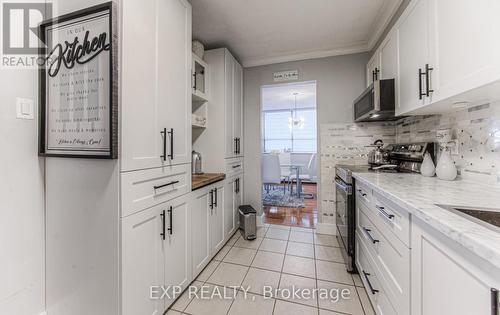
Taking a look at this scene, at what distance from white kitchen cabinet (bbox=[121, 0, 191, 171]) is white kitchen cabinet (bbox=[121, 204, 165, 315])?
12.8 inches

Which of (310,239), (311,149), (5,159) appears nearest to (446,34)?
(310,239)

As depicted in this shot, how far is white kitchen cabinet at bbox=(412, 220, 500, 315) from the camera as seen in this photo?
58 centimetres

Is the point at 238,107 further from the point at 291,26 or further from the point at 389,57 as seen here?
the point at 389,57

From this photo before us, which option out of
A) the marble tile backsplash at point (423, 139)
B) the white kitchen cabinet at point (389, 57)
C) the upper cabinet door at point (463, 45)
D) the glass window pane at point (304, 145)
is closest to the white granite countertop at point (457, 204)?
the marble tile backsplash at point (423, 139)

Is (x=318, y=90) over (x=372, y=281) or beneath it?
over

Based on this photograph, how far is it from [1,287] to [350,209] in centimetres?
236

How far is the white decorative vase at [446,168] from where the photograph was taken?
1.45 m

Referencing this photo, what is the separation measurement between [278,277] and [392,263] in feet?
3.38

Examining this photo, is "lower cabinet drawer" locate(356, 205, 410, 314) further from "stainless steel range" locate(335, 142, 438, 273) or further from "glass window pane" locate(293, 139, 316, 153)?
"glass window pane" locate(293, 139, 316, 153)

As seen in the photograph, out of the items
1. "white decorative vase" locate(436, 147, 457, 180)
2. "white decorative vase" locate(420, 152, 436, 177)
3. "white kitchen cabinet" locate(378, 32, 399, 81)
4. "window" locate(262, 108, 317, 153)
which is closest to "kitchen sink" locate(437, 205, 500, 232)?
"white decorative vase" locate(436, 147, 457, 180)

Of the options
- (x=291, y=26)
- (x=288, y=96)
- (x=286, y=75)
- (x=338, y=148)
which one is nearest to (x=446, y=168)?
(x=338, y=148)

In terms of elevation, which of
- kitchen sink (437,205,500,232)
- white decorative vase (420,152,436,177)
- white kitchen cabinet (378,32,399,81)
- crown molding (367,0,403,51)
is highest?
crown molding (367,0,403,51)

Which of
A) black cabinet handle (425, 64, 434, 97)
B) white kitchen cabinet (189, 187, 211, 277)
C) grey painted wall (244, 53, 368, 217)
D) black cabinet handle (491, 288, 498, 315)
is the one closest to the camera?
black cabinet handle (491, 288, 498, 315)

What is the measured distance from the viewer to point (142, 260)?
48.7 inches
